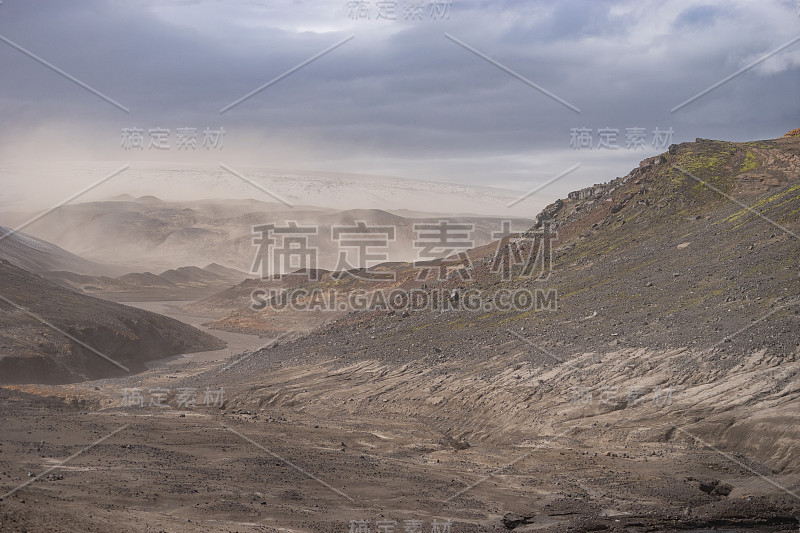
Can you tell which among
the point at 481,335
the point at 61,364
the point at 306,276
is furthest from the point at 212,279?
the point at 481,335

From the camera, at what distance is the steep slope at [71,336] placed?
3200cm

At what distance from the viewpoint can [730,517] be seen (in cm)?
1374

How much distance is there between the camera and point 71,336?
36281 millimetres

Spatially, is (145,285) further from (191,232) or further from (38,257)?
(191,232)

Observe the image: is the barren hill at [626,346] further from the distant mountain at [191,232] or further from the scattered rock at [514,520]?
the distant mountain at [191,232]

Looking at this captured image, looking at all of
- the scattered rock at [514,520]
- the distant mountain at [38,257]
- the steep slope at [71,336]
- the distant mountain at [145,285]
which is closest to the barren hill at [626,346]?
the scattered rock at [514,520]

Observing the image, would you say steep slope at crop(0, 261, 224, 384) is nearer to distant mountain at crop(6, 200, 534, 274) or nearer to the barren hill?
the barren hill

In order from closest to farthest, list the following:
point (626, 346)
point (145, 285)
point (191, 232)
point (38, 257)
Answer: point (626, 346), point (145, 285), point (38, 257), point (191, 232)

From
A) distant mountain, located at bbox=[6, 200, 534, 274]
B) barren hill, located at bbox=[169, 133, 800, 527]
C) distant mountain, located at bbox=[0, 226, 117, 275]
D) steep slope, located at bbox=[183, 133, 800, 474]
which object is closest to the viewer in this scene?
barren hill, located at bbox=[169, 133, 800, 527]

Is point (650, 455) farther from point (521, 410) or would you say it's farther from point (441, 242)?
point (441, 242)

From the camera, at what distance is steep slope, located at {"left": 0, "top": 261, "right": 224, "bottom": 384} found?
3200cm

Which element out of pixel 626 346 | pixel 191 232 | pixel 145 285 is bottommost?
pixel 145 285

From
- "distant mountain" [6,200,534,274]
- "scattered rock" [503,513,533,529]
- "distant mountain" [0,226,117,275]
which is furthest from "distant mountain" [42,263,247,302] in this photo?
"scattered rock" [503,513,533,529]

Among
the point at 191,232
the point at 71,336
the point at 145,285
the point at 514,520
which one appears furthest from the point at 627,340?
the point at 191,232
